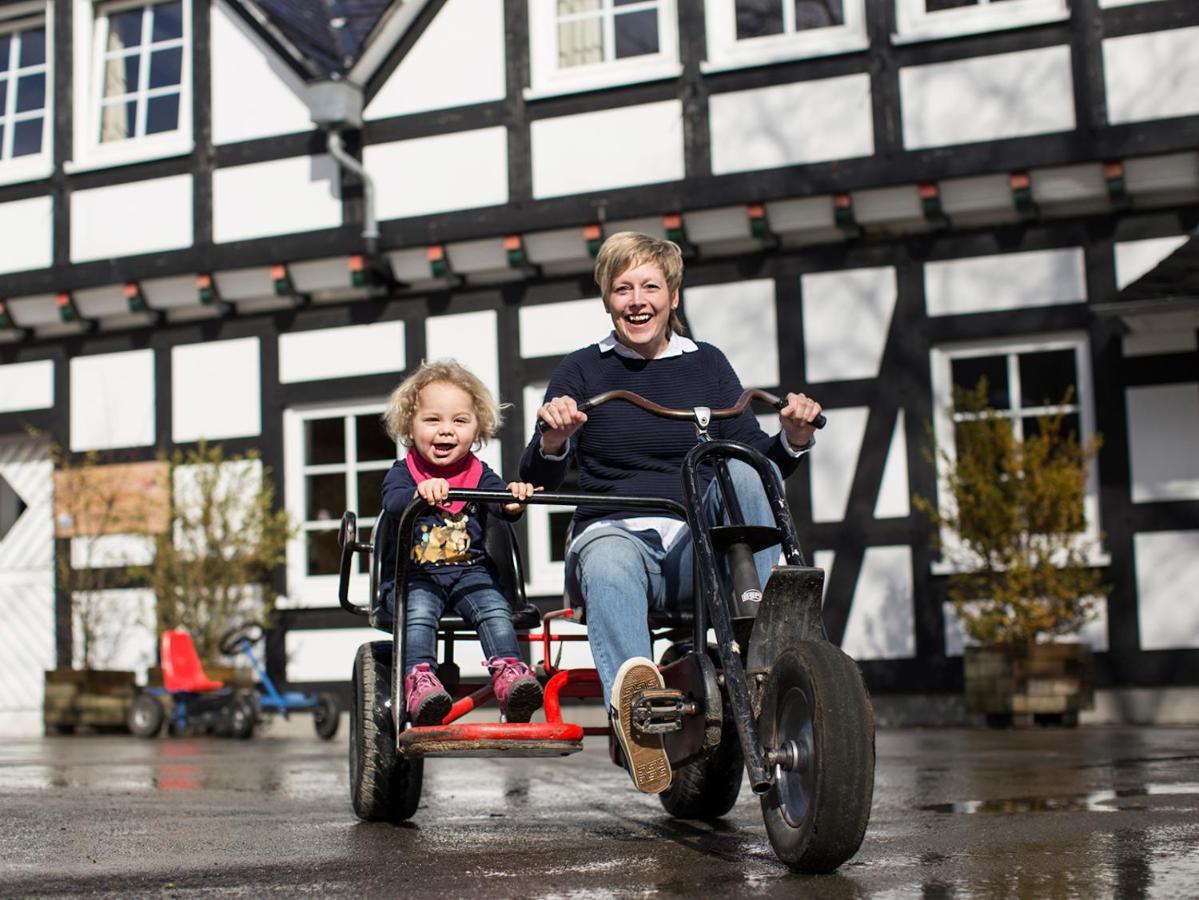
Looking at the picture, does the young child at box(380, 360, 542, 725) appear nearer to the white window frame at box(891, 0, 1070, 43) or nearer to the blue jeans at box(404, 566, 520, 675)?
the blue jeans at box(404, 566, 520, 675)

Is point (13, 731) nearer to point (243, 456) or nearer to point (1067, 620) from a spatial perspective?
point (243, 456)

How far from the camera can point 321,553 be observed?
12898 millimetres

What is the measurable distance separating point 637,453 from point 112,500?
9.31 m

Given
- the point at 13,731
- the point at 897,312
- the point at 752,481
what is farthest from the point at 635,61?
the point at 752,481

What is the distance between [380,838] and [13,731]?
32.6 ft

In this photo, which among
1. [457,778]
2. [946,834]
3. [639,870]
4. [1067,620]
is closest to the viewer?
[639,870]

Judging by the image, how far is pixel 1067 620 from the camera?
10055 mm

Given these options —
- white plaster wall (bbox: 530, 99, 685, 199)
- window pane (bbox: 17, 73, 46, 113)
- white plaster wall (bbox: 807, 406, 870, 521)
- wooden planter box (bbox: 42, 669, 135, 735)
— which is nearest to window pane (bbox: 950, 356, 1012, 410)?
white plaster wall (bbox: 807, 406, 870, 521)

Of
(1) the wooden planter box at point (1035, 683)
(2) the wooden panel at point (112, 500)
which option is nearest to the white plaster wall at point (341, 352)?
(2) the wooden panel at point (112, 500)

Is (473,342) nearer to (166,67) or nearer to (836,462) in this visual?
(836,462)

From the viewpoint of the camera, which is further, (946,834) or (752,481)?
(946,834)

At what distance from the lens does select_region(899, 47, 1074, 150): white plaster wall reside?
34.7ft

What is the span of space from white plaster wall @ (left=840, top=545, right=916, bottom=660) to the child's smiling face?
6.34 metres

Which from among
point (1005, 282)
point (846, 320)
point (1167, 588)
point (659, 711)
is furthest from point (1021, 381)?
point (659, 711)
